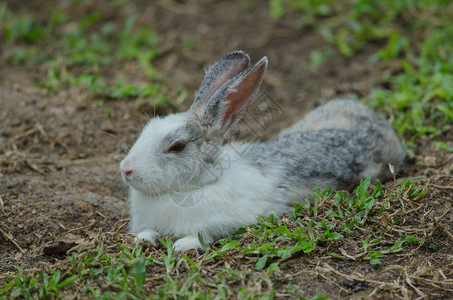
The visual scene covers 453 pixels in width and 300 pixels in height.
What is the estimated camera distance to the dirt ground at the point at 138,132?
4.07 metres

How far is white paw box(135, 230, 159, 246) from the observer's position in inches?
176

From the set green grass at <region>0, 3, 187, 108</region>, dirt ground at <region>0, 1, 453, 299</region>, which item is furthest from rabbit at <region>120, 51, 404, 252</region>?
green grass at <region>0, 3, 187, 108</region>

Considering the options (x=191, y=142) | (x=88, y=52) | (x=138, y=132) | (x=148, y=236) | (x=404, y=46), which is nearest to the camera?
(x=148, y=236)

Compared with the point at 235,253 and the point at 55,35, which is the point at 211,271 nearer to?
the point at 235,253

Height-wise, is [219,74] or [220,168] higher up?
[219,74]

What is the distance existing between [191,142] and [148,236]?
87 centimetres

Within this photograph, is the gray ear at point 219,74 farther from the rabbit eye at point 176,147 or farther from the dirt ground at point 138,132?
the dirt ground at point 138,132

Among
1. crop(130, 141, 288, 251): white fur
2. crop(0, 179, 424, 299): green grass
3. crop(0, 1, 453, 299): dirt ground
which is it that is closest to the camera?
crop(0, 179, 424, 299): green grass

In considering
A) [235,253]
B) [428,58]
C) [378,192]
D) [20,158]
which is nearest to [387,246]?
[378,192]

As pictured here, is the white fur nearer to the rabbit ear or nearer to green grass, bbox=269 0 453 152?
the rabbit ear

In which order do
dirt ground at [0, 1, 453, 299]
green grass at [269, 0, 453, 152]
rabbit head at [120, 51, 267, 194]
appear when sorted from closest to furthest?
dirt ground at [0, 1, 453, 299] → rabbit head at [120, 51, 267, 194] → green grass at [269, 0, 453, 152]

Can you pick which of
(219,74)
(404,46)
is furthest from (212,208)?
(404,46)

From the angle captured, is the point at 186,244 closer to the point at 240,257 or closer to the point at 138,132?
the point at 240,257

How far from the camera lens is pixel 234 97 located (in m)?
4.86
